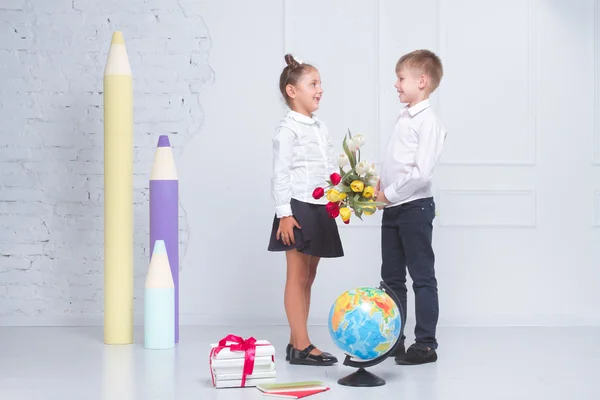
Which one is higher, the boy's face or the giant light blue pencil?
the boy's face

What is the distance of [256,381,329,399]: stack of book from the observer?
8.68 feet

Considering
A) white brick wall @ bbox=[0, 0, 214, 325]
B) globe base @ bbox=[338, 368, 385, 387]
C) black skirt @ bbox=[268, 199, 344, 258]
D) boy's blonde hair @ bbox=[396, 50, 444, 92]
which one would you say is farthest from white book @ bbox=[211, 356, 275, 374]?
white brick wall @ bbox=[0, 0, 214, 325]

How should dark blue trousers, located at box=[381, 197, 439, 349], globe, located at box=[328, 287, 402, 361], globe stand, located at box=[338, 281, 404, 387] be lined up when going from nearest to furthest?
globe, located at box=[328, 287, 402, 361] → globe stand, located at box=[338, 281, 404, 387] → dark blue trousers, located at box=[381, 197, 439, 349]

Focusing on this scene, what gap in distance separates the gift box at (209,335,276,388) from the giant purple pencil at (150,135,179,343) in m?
0.97

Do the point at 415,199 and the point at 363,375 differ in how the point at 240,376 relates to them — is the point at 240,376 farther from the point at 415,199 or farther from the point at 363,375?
the point at 415,199

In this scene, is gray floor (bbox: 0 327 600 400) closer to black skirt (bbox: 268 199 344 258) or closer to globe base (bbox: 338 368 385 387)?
globe base (bbox: 338 368 385 387)

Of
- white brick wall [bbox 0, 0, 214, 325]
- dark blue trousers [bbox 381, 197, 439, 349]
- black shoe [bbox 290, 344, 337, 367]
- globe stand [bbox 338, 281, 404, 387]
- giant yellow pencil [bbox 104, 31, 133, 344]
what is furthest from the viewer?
white brick wall [bbox 0, 0, 214, 325]

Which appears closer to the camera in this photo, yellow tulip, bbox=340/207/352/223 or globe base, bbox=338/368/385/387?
globe base, bbox=338/368/385/387

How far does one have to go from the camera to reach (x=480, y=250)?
13.9 ft

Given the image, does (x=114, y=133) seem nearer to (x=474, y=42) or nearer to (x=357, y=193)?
(x=357, y=193)

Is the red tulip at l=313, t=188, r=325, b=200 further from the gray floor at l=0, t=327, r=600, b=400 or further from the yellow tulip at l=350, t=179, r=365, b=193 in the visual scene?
the gray floor at l=0, t=327, r=600, b=400

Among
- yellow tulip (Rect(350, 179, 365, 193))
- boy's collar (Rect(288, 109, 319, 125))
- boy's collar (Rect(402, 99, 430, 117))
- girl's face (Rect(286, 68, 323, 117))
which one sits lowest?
yellow tulip (Rect(350, 179, 365, 193))

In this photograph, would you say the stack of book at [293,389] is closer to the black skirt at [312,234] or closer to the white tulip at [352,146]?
the black skirt at [312,234]

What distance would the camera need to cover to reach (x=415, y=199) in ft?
10.8
